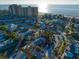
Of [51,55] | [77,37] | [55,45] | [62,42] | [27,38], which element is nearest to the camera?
[51,55]

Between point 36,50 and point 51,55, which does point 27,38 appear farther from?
point 51,55

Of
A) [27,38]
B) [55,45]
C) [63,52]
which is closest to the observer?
[63,52]

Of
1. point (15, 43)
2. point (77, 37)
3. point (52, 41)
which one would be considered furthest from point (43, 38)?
point (77, 37)

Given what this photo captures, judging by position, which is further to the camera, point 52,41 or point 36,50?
point 52,41

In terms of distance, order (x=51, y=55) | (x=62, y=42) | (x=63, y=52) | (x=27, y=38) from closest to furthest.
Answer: (x=51, y=55) < (x=63, y=52) < (x=62, y=42) < (x=27, y=38)

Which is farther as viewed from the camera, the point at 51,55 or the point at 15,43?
the point at 15,43

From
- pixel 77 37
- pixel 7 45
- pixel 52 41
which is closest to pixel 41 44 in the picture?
pixel 52 41

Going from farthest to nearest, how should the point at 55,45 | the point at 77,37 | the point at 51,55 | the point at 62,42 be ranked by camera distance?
the point at 77,37, the point at 62,42, the point at 55,45, the point at 51,55

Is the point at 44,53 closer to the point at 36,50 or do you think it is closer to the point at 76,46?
the point at 36,50

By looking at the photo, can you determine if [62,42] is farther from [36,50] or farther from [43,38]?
[36,50]
